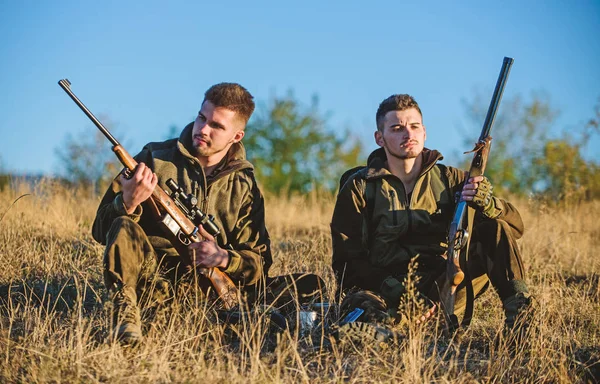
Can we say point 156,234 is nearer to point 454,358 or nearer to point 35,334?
point 35,334

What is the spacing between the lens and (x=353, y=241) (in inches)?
211

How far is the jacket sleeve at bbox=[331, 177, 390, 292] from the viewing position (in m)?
5.32

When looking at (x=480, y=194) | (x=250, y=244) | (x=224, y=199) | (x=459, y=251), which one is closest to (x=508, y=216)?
(x=480, y=194)

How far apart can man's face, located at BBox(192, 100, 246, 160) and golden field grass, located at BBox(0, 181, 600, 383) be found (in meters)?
1.21

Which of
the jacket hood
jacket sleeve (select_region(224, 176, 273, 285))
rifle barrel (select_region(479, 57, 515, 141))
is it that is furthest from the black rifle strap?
jacket sleeve (select_region(224, 176, 273, 285))

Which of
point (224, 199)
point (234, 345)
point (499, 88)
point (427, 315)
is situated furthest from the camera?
point (499, 88)

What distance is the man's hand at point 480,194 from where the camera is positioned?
4941mm

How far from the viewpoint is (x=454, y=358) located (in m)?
4.46

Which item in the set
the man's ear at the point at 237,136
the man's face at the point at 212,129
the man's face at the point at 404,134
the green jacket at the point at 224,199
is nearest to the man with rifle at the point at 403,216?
the man's face at the point at 404,134

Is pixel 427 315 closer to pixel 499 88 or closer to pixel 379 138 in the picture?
pixel 379 138

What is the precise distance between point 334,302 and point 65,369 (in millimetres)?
2279

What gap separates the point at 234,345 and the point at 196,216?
1.04 metres

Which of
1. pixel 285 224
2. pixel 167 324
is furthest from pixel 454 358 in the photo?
pixel 285 224

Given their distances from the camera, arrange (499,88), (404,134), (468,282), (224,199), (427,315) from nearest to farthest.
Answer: (427,315) → (468,282) → (224,199) → (404,134) → (499,88)
